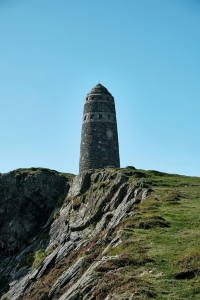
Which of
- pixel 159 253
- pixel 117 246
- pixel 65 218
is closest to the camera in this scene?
pixel 159 253

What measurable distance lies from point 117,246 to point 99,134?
36350mm

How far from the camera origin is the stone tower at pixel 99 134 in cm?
5472

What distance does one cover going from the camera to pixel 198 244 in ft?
60.8

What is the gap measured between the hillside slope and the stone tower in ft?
21.5

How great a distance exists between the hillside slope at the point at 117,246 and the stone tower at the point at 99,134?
6.55m

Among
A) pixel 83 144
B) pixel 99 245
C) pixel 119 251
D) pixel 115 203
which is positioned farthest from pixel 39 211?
pixel 119 251

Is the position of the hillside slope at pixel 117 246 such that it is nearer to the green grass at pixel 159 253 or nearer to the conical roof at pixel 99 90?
the green grass at pixel 159 253

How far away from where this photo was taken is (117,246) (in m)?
20.2

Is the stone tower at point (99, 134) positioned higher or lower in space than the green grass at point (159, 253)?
higher

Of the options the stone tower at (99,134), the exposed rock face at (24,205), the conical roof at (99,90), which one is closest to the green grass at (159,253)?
the stone tower at (99,134)

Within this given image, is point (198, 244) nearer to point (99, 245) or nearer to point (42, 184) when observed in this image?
point (99, 245)

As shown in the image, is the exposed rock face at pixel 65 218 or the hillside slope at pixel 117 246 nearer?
the hillside slope at pixel 117 246

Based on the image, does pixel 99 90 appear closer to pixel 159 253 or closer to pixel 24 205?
pixel 24 205

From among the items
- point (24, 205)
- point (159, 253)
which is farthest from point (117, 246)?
point (24, 205)
